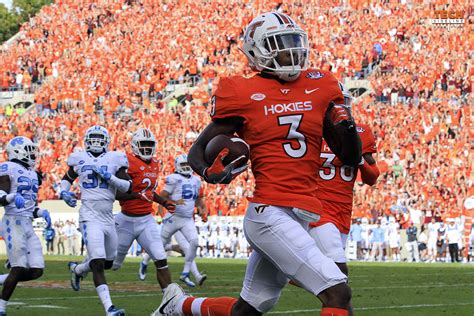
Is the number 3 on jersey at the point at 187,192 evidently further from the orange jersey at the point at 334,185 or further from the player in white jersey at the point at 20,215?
the orange jersey at the point at 334,185

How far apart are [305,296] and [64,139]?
2335 centimetres

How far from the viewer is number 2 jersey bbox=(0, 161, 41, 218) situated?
9984 mm

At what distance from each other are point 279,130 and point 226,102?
1.06ft

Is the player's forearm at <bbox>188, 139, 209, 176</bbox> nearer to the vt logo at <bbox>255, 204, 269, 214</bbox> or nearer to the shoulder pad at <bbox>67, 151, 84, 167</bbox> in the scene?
the vt logo at <bbox>255, 204, 269, 214</bbox>

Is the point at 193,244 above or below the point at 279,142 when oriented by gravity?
below

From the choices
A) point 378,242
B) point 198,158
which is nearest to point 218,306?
point 198,158

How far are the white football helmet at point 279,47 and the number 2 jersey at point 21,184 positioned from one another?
4.87 m

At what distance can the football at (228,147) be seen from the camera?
5293 millimetres

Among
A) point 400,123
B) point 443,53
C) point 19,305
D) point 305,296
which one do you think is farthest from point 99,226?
point 443,53

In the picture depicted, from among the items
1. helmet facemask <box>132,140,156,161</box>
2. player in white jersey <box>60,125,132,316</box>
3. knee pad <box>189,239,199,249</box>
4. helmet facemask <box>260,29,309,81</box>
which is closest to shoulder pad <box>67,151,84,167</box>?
player in white jersey <box>60,125,132,316</box>

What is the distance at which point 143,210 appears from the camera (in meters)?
12.0

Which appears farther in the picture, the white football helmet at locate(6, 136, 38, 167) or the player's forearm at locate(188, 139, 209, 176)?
the white football helmet at locate(6, 136, 38, 167)

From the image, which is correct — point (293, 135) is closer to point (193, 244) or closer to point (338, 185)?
point (338, 185)

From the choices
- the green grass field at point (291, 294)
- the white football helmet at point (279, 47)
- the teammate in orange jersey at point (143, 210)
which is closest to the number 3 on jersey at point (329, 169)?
the white football helmet at point (279, 47)
